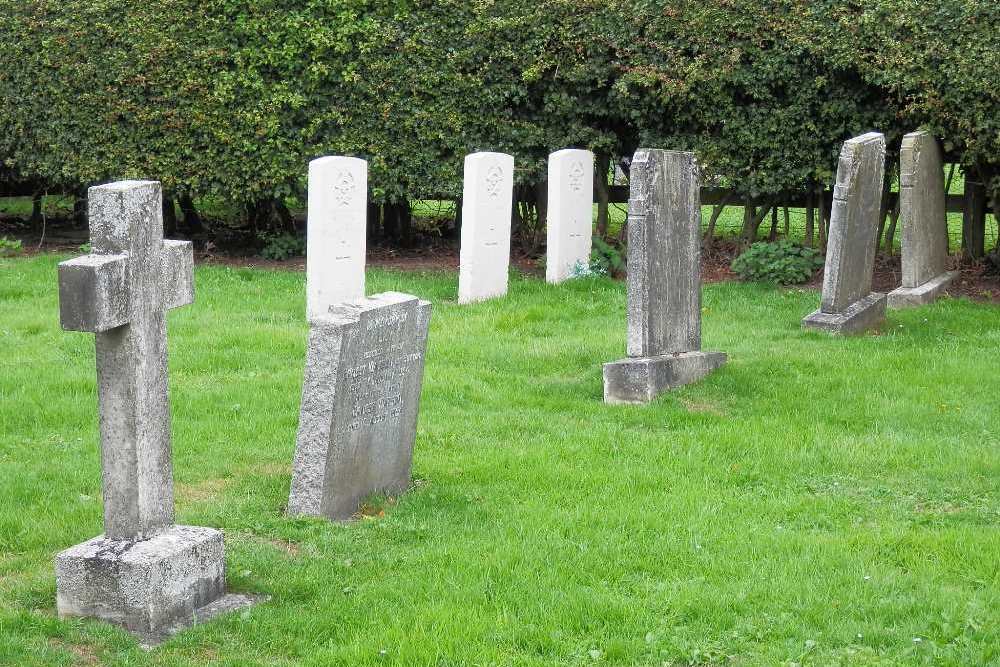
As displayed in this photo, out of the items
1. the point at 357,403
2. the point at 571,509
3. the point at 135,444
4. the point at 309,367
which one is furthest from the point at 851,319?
the point at 135,444

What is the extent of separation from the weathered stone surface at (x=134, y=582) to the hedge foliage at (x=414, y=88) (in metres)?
9.95

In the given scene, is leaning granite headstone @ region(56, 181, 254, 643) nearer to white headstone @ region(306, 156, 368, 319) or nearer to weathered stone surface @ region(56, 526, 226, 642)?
weathered stone surface @ region(56, 526, 226, 642)

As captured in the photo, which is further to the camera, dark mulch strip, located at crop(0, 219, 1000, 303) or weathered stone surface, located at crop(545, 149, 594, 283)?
dark mulch strip, located at crop(0, 219, 1000, 303)

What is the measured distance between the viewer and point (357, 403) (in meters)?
6.06

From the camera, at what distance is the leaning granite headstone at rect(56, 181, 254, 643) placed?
463cm

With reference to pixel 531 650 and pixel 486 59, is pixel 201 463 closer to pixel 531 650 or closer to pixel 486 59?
pixel 531 650

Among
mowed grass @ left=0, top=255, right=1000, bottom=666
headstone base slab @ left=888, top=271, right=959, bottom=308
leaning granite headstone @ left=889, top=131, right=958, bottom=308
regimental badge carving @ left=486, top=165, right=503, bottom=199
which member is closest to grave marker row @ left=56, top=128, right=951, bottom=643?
mowed grass @ left=0, top=255, right=1000, bottom=666

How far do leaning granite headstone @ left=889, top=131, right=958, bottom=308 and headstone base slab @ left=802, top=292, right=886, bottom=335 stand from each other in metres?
1.07

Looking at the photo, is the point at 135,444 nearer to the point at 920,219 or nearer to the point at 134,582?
the point at 134,582

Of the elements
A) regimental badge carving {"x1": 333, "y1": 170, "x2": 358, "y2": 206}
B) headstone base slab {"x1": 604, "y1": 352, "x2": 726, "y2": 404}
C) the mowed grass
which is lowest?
the mowed grass

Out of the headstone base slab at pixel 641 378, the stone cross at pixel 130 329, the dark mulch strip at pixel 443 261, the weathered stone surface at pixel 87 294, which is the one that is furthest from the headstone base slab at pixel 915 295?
the weathered stone surface at pixel 87 294

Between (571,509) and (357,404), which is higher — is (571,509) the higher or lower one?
the lower one

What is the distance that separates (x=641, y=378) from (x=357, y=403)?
9.55 ft

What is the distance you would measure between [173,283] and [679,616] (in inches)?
96.1
